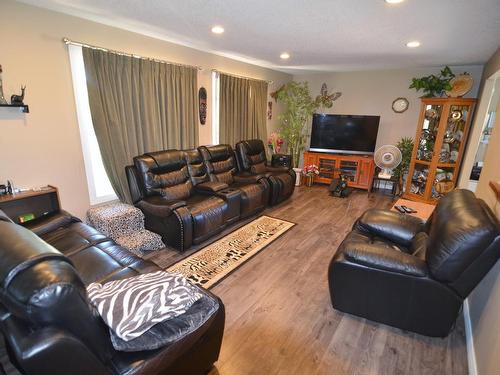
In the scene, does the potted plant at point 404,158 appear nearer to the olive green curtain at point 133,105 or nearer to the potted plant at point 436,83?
the potted plant at point 436,83

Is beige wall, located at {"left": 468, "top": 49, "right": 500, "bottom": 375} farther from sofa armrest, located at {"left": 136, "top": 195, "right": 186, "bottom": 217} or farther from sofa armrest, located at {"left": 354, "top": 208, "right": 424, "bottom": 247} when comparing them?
sofa armrest, located at {"left": 136, "top": 195, "right": 186, "bottom": 217}

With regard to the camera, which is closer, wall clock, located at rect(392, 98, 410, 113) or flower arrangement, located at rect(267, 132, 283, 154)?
wall clock, located at rect(392, 98, 410, 113)

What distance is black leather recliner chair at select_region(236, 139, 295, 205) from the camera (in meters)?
4.07

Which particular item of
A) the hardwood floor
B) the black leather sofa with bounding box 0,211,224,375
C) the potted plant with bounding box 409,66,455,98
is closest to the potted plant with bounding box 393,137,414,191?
the potted plant with bounding box 409,66,455,98

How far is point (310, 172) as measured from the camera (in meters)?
5.32

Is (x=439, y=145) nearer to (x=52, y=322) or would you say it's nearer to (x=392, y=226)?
(x=392, y=226)

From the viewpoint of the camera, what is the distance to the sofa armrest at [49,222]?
2.10m

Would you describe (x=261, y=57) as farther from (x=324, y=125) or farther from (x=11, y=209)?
(x=11, y=209)

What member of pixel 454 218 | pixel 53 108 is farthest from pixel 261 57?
pixel 454 218

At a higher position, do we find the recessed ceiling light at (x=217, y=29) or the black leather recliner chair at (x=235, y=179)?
the recessed ceiling light at (x=217, y=29)

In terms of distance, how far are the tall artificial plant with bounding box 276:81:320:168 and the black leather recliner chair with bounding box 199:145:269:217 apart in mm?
1877

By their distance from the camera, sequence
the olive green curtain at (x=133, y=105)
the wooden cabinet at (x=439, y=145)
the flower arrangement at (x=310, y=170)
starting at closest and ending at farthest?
the olive green curtain at (x=133, y=105) < the wooden cabinet at (x=439, y=145) < the flower arrangement at (x=310, y=170)

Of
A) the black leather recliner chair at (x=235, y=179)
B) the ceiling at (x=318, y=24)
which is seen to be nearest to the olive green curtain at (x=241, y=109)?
the black leather recliner chair at (x=235, y=179)

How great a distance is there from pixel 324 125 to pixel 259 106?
137 cm
